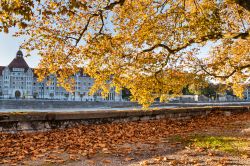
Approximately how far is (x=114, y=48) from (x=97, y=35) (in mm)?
1207

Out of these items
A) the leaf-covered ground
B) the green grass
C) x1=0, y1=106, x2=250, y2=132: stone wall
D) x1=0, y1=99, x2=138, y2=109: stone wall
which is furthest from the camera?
x1=0, y1=99, x2=138, y2=109: stone wall

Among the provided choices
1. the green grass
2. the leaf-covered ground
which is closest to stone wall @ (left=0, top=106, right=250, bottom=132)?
the leaf-covered ground

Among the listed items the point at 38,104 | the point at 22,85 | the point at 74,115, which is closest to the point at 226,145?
the point at 74,115

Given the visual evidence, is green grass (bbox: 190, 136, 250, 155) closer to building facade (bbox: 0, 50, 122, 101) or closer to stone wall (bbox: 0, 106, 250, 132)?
stone wall (bbox: 0, 106, 250, 132)

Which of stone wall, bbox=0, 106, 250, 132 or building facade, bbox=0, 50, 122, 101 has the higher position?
building facade, bbox=0, 50, 122, 101

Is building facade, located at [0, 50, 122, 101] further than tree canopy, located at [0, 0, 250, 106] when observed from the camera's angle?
Yes

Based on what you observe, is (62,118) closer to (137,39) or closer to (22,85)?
(137,39)

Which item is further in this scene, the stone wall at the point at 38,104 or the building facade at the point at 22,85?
the building facade at the point at 22,85

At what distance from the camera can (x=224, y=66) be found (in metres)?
20.2

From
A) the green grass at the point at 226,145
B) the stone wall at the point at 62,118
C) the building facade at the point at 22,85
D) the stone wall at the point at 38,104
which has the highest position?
the building facade at the point at 22,85

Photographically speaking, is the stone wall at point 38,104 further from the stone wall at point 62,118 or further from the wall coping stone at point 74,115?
the stone wall at point 62,118

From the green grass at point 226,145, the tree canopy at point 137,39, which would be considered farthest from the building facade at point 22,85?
the green grass at point 226,145

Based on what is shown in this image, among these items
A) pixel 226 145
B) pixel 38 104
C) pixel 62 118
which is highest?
pixel 62 118

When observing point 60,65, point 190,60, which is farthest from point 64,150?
point 190,60
